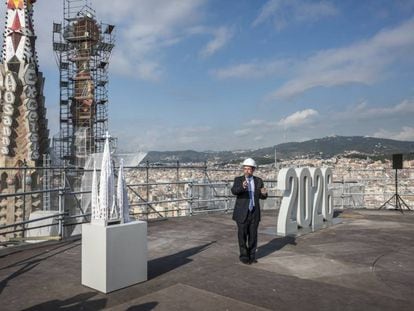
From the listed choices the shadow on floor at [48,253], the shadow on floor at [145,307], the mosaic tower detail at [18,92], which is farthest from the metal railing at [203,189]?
the mosaic tower detail at [18,92]

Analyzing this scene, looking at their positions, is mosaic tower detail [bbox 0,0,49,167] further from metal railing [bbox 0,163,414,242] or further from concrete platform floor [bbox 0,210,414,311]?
concrete platform floor [bbox 0,210,414,311]

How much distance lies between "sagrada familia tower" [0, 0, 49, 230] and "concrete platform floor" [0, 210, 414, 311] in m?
24.3

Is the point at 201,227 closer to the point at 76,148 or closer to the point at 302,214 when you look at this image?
the point at 302,214

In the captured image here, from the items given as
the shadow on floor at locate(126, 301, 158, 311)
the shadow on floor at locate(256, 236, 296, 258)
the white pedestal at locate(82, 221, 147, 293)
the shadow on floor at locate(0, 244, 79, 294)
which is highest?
the white pedestal at locate(82, 221, 147, 293)

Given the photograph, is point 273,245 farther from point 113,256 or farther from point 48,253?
point 48,253

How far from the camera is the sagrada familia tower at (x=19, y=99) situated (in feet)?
99.1

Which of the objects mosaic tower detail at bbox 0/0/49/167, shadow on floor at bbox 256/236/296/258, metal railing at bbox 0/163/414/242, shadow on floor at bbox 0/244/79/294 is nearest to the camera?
shadow on floor at bbox 0/244/79/294

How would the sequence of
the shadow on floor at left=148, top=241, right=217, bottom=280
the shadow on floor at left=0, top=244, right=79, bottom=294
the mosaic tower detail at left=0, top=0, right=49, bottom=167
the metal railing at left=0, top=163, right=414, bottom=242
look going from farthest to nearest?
1. the mosaic tower detail at left=0, top=0, right=49, bottom=167
2. the metal railing at left=0, top=163, right=414, bottom=242
3. the shadow on floor at left=148, top=241, right=217, bottom=280
4. the shadow on floor at left=0, top=244, right=79, bottom=294

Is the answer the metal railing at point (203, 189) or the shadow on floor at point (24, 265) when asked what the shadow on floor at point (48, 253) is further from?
the metal railing at point (203, 189)

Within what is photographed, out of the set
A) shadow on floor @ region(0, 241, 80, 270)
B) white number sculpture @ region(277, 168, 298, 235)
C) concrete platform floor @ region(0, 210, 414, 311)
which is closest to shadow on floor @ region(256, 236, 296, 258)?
concrete platform floor @ region(0, 210, 414, 311)

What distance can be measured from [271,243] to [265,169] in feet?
36.7

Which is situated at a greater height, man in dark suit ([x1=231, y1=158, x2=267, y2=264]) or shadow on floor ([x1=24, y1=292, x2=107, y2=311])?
man in dark suit ([x1=231, y1=158, x2=267, y2=264])

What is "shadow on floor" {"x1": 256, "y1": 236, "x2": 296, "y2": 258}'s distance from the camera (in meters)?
7.78

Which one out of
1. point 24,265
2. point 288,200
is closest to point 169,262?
point 24,265
